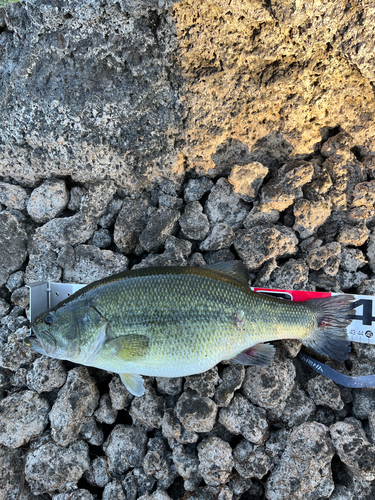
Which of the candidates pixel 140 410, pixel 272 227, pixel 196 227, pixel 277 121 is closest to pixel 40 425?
pixel 140 410

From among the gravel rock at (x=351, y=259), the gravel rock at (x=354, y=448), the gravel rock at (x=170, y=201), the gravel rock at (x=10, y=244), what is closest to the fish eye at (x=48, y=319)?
the gravel rock at (x=10, y=244)

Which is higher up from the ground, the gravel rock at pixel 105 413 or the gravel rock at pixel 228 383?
the gravel rock at pixel 228 383

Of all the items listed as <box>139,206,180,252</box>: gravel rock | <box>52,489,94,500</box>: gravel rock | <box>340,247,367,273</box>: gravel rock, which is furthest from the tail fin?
<box>52,489,94,500</box>: gravel rock

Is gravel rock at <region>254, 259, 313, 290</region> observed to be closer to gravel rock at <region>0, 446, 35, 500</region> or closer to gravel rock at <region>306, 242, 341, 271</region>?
gravel rock at <region>306, 242, 341, 271</region>

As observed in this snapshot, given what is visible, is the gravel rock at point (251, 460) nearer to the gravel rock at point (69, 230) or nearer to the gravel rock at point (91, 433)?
the gravel rock at point (91, 433)

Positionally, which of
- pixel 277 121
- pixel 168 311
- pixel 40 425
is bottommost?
pixel 40 425

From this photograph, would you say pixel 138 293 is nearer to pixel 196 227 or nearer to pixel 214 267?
pixel 214 267

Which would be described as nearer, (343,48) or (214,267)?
(343,48)
